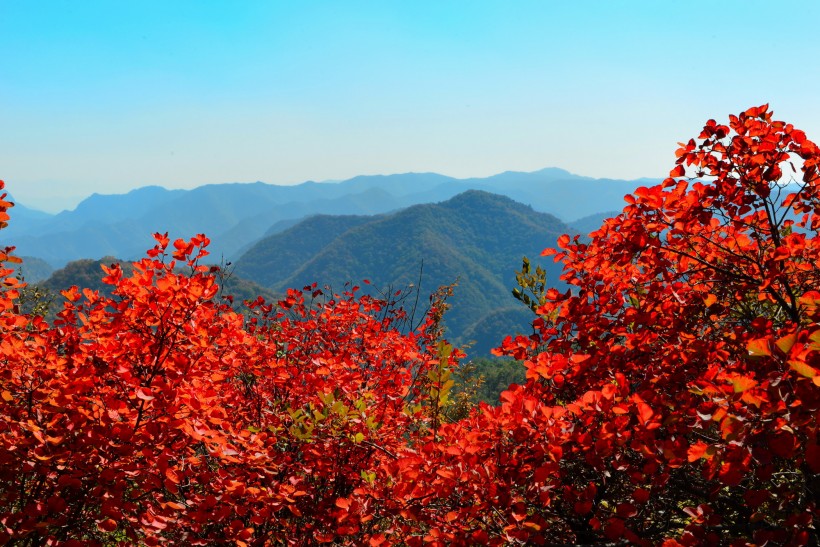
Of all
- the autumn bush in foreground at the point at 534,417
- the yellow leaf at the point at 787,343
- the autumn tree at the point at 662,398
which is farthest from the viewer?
the autumn bush in foreground at the point at 534,417

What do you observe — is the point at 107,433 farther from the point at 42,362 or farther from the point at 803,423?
the point at 803,423

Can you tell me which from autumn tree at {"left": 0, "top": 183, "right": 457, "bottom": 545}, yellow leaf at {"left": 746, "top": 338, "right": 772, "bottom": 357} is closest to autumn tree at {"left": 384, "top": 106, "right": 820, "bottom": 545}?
yellow leaf at {"left": 746, "top": 338, "right": 772, "bottom": 357}

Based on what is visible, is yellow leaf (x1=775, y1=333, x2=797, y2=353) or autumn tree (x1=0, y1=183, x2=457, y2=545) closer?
yellow leaf (x1=775, y1=333, x2=797, y2=353)

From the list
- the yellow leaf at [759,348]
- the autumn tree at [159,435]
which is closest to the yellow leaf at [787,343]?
the yellow leaf at [759,348]

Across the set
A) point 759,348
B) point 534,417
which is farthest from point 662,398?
point 759,348

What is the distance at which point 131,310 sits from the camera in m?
3.61

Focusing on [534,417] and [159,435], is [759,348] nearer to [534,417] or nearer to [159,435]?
[534,417]

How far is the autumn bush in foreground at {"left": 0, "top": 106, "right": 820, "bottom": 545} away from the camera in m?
2.58

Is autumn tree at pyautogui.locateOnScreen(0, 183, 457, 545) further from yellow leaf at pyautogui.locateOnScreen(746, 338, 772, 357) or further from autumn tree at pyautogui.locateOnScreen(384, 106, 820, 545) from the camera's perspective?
yellow leaf at pyautogui.locateOnScreen(746, 338, 772, 357)

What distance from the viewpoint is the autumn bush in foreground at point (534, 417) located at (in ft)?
8.47

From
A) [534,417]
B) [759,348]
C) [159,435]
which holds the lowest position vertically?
[159,435]

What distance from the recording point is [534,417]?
2.71 m

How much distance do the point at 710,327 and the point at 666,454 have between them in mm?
1881

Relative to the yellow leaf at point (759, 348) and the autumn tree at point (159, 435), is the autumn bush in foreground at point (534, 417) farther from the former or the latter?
the yellow leaf at point (759, 348)
